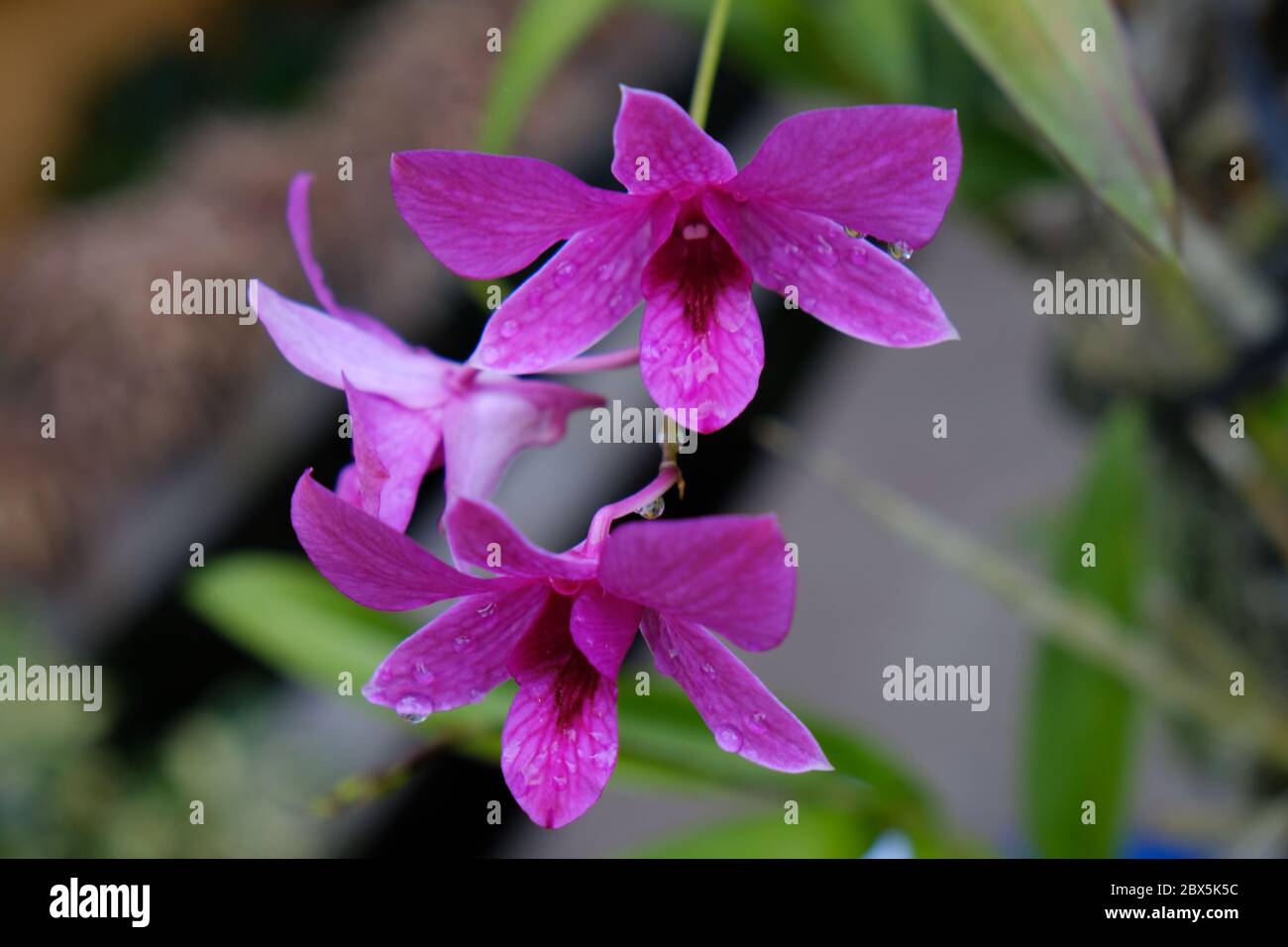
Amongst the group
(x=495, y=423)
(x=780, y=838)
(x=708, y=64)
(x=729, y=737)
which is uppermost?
(x=708, y=64)

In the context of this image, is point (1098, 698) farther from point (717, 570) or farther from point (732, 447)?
point (732, 447)

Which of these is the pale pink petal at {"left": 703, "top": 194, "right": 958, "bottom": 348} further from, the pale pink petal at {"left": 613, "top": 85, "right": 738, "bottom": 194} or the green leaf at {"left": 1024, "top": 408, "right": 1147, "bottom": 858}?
the green leaf at {"left": 1024, "top": 408, "right": 1147, "bottom": 858}

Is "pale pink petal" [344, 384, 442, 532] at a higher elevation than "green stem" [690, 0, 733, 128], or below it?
below

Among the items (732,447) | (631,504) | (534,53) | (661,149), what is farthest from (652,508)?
(732,447)

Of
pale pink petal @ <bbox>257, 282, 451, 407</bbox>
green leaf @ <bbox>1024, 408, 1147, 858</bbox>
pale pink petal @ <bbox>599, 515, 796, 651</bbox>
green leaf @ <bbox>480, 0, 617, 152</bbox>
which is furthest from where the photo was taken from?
green leaf @ <bbox>1024, 408, 1147, 858</bbox>

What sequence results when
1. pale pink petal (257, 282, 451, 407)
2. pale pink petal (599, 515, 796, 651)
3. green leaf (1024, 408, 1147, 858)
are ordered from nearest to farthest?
pale pink petal (599, 515, 796, 651), pale pink petal (257, 282, 451, 407), green leaf (1024, 408, 1147, 858)

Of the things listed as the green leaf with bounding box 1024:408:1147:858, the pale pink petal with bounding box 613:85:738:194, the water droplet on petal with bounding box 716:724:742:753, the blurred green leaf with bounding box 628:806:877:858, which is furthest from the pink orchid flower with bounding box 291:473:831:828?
the green leaf with bounding box 1024:408:1147:858
